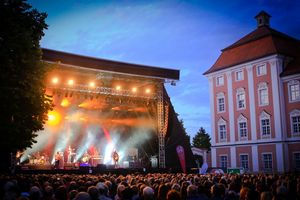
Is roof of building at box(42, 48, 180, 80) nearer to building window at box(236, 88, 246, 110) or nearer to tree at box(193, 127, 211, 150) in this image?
building window at box(236, 88, 246, 110)

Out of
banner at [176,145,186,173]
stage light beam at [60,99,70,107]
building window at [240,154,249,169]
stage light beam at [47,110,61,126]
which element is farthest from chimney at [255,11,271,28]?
stage light beam at [47,110,61,126]

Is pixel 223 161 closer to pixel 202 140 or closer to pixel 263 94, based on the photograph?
pixel 263 94

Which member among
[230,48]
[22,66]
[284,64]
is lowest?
[22,66]

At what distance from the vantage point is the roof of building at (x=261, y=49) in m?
35.3

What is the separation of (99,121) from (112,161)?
3637 mm

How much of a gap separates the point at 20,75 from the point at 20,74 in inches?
2.2

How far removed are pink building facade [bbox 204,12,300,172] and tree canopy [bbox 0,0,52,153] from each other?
2692 centimetres

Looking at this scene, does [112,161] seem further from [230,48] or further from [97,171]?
[230,48]

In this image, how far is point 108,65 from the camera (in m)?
23.5

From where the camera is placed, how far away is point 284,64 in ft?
117

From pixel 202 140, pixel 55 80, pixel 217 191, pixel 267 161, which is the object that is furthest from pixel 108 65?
pixel 202 140

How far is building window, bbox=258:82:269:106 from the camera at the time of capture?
35.5 m

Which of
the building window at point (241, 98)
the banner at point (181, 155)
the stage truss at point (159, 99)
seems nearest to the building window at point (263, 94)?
the building window at point (241, 98)

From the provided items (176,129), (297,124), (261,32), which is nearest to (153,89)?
(176,129)
